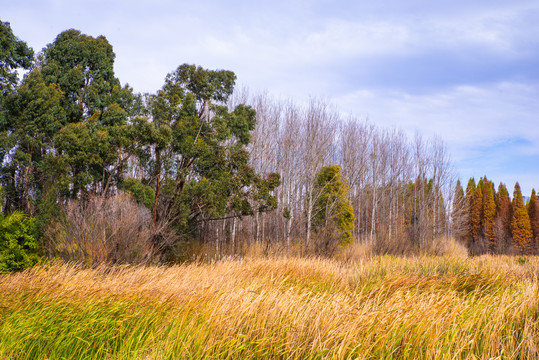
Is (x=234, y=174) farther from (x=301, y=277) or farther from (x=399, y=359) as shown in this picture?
(x=399, y=359)

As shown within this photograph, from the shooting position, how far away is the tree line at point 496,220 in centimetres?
3553

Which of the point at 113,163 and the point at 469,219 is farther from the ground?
the point at 113,163

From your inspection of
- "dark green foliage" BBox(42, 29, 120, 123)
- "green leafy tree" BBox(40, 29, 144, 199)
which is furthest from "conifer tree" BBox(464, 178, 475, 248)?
"dark green foliage" BBox(42, 29, 120, 123)

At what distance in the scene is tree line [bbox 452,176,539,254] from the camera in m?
35.5

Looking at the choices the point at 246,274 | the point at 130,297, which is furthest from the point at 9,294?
the point at 246,274

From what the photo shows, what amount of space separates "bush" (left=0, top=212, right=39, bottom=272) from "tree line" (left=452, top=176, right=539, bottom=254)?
3206 centimetres

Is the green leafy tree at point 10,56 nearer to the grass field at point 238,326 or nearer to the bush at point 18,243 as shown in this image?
the bush at point 18,243

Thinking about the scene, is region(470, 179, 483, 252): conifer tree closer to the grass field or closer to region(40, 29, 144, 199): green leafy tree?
region(40, 29, 144, 199): green leafy tree

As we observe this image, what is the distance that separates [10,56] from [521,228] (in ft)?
142

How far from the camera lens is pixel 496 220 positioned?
38656mm

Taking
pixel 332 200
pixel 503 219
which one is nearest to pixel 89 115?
pixel 332 200

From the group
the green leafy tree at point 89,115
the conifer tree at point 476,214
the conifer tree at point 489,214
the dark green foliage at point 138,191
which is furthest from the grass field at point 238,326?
the conifer tree at point 476,214

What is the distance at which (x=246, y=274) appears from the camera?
24.5 feet

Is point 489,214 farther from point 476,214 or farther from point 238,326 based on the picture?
point 238,326
